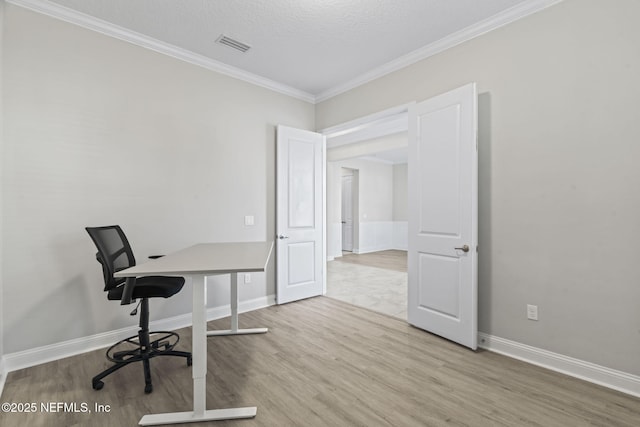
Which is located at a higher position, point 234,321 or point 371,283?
point 234,321

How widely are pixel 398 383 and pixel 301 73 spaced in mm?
3392

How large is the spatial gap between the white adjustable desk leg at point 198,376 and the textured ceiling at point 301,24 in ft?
7.40

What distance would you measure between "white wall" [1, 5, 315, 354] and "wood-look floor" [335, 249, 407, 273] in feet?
13.7

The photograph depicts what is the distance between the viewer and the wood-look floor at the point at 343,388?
1.69 meters

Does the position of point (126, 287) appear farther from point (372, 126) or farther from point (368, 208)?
point (368, 208)

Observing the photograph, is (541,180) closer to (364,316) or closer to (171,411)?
(364,316)

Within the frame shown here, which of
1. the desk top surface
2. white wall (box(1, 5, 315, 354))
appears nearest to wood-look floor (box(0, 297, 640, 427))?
white wall (box(1, 5, 315, 354))

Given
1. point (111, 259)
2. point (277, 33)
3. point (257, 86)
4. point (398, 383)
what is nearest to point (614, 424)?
point (398, 383)

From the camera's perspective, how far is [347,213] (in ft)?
30.5

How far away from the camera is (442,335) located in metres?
2.75

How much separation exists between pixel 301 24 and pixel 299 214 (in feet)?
7.24

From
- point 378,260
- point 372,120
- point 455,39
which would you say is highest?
point 455,39

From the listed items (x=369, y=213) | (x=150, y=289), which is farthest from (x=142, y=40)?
(x=369, y=213)

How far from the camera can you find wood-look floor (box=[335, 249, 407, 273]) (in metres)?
6.70
